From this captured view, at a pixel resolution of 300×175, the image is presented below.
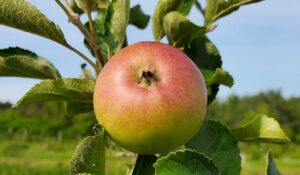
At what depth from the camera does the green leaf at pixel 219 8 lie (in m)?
1.01

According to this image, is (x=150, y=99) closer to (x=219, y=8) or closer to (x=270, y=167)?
(x=270, y=167)

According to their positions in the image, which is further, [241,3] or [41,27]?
[241,3]

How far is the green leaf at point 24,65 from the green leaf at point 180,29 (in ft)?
0.78

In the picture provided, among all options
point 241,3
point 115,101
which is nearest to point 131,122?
point 115,101

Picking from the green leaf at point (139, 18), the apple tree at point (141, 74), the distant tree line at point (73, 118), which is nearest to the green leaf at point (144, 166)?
the apple tree at point (141, 74)

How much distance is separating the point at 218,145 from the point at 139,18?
465 mm

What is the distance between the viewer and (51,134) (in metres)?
26.3

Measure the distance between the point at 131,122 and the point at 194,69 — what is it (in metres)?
0.14

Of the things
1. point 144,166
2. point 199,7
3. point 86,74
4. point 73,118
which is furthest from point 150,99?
point 73,118

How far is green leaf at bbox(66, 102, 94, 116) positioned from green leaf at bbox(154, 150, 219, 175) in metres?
0.28

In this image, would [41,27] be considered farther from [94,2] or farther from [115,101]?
[115,101]

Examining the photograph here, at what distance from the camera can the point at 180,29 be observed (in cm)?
93

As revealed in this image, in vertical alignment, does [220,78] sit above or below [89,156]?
above

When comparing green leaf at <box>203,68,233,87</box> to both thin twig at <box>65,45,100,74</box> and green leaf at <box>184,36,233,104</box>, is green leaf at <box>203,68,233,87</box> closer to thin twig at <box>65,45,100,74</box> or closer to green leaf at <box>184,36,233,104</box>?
green leaf at <box>184,36,233,104</box>
